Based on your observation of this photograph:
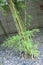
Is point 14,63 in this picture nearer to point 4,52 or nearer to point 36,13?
point 4,52

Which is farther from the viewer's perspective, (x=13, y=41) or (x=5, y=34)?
(x=5, y=34)

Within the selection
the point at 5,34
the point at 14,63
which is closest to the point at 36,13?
the point at 5,34

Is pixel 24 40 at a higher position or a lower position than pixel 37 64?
higher

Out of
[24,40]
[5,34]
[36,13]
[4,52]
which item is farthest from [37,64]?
[36,13]

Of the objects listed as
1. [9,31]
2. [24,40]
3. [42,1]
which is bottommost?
[9,31]

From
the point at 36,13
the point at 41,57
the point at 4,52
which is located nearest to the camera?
the point at 41,57

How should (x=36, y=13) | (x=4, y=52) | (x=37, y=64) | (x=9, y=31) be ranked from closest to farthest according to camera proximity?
(x=37, y=64) → (x=4, y=52) → (x=9, y=31) → (x=36, y=13)

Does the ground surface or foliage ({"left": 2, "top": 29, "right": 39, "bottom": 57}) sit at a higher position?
foliage ({"left": 2, "top": 29, "right": 39, "bottom": 57})

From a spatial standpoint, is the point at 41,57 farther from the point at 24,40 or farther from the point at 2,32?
the point at 2,32

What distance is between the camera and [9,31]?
6.12 meters

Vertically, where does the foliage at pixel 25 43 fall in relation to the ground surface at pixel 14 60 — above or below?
above

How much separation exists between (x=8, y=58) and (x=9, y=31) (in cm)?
245

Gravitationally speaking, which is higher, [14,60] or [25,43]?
[25,43]

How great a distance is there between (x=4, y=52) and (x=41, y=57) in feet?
2.93
